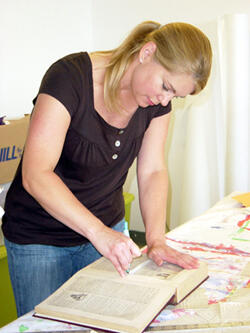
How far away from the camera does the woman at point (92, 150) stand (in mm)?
1186

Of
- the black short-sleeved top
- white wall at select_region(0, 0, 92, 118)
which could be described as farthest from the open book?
white wall at select_region(0, 0, 92, 118)

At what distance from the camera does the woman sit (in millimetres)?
1186

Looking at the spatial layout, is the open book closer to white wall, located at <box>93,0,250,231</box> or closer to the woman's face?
the woman's face

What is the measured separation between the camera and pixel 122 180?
1.46 metres

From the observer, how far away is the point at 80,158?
1.31 m

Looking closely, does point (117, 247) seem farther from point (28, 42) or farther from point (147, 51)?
point (28, 42)

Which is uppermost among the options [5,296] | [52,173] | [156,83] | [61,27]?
[61,27]

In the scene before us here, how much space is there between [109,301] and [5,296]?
1194mm

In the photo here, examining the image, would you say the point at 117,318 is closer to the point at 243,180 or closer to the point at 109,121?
the point at 109,121

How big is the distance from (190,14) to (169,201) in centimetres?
114

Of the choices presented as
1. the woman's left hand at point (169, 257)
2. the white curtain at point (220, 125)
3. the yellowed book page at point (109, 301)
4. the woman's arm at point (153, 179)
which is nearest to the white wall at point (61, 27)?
the white curtain at point (220, 125)

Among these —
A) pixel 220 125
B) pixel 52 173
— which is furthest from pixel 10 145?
pixel 220 125

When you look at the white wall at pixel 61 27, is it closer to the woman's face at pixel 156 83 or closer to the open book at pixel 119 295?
the woman's face at pixel 156 83

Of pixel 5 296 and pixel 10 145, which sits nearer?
pixel 5 296
